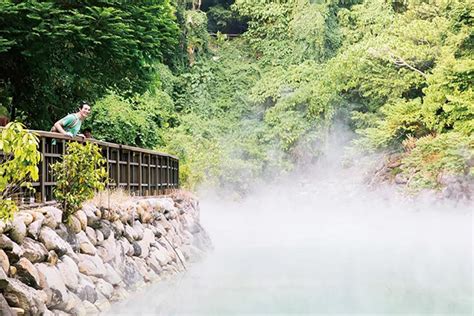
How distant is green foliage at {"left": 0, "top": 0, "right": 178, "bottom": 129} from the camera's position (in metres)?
14.9

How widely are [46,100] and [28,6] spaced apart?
507 cm

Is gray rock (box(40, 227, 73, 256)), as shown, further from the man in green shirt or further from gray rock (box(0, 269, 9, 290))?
the man in green shirt

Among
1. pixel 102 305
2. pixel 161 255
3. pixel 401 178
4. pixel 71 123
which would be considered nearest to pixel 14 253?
pixel 102 305

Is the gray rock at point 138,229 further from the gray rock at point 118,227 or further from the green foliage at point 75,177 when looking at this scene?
the green foliage at point 75,177

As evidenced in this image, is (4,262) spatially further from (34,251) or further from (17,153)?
(17,153)

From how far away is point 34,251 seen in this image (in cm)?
861

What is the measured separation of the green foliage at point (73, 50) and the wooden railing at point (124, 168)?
231cm

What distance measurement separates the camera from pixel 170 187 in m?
20.0

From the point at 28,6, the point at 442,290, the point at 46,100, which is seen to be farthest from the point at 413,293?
the point at 46,100

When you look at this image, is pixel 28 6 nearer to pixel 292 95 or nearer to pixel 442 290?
pixel 442 290

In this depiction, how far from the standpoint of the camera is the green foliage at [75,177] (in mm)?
10352

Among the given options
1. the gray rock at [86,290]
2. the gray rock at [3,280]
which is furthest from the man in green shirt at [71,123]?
the gray rock at [3,280]

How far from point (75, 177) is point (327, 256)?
9.98 m

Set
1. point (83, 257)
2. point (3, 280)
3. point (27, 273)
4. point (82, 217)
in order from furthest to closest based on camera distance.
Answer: point (82, 217) < point (83, 257) < point (27, 273) < point (3, 280)
